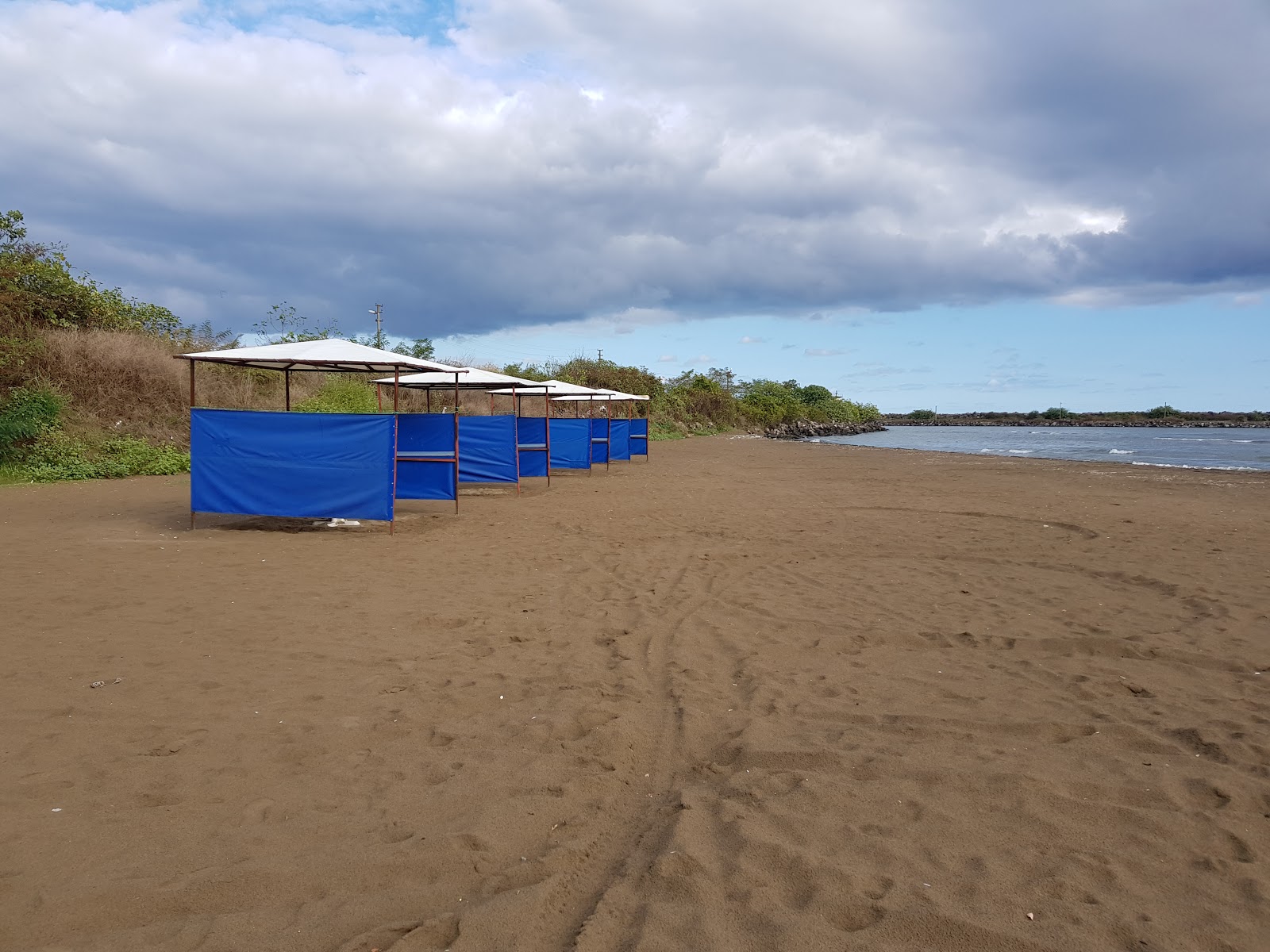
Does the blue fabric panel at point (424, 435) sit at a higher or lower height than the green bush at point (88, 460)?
higher

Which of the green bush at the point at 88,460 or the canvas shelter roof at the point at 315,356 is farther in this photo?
the green bush at the point at 88,460

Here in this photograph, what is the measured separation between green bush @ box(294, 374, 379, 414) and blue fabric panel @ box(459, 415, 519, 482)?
10.3 m

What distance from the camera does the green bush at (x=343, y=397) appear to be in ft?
81.1

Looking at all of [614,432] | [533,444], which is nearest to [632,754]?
[533,444]

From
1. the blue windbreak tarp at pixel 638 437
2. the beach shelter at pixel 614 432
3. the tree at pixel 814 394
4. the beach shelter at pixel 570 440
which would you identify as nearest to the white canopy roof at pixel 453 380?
the beach shelter at pixel 570 440

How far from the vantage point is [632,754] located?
12.9 feet

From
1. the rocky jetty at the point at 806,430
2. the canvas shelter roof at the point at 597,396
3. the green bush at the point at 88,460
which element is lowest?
the green bush at the point at 88,460

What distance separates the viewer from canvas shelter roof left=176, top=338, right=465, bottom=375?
10383mm

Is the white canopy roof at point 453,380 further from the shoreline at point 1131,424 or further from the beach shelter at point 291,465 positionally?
the shoreline at point 1131,424

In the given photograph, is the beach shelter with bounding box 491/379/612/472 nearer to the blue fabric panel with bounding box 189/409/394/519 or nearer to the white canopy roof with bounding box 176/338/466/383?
the white canopy roof with bounding box 176/338/466/383

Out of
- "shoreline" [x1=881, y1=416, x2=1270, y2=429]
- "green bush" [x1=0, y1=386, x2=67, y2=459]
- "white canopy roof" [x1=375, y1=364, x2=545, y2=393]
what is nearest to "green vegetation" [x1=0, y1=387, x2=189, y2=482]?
"green bush" [x1=0, y1=386, x2=67, y2=459]

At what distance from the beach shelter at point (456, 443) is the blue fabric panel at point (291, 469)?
1719 mm

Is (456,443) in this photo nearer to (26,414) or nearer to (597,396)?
(597,396)

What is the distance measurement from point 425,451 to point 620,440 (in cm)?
1216
